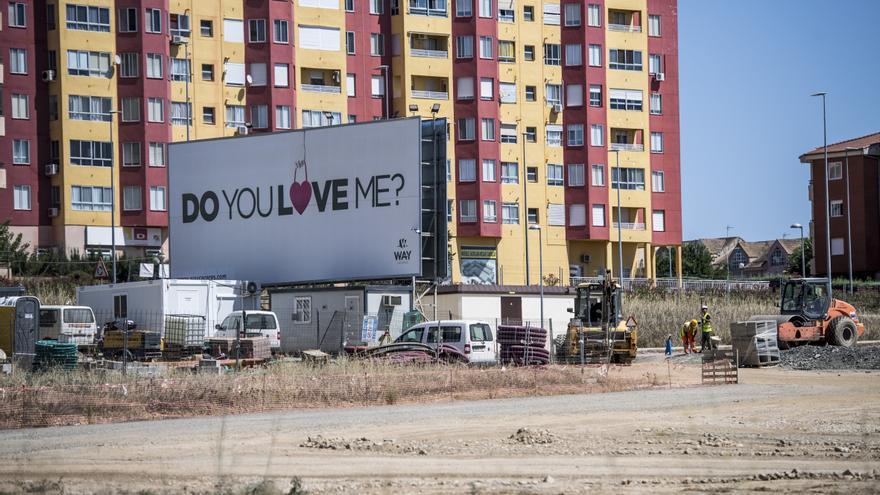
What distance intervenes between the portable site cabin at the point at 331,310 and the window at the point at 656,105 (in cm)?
4124

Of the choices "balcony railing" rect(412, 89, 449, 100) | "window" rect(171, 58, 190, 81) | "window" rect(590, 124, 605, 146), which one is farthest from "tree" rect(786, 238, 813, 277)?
"window" rect(171, 58, 190, 81)

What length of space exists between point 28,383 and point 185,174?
96.1 ft

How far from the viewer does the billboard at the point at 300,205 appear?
47.7 metres

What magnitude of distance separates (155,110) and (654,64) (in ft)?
105

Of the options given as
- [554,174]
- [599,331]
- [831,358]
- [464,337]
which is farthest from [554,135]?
[464,337]

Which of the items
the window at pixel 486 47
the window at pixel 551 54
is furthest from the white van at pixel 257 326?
the window at pixel 551 54

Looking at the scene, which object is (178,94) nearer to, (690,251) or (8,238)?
(8,238)

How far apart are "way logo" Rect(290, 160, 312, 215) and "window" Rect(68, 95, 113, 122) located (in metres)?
25.0

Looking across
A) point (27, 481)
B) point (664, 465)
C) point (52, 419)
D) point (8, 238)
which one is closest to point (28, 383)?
point (52, 419)

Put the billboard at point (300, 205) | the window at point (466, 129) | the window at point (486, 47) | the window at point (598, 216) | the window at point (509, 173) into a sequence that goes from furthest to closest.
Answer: the window at point (598, 216), the window at point (509, 173), the window at point (466, 129), the window at point (486, 47), the billboard at point (300, 205)

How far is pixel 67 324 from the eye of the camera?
42.2m

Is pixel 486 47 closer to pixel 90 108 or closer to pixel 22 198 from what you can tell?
pixel 90 108

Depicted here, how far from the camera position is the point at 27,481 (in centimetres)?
1472

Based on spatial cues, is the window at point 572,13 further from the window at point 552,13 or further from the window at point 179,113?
the window at point 179,113
